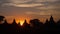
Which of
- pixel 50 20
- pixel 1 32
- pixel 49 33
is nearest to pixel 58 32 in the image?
pixel 49 33

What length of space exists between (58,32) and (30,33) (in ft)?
18.4

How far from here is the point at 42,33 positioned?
3756 cm

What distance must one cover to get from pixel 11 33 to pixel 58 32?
351 inches

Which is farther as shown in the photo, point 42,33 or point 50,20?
point 50,20

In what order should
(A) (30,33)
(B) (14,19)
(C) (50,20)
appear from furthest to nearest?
1. (B) (14,19)
2. (C) (50,20)
3. (A) (30,33)

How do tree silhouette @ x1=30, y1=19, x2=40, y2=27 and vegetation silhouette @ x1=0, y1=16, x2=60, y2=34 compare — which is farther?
tree silhouette @ x1=30, y1=19, x2=40, y2=27

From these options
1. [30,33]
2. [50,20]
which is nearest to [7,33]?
[30,33]

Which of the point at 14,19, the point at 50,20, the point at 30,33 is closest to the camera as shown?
the point at 30,33

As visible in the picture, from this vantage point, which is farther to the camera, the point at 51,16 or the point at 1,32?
the point at 51,16

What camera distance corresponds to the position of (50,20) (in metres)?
61.4

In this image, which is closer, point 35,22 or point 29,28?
point 29,28

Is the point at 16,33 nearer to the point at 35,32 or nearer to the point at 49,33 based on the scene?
the point at 35,32

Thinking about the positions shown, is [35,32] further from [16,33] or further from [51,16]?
[51,16]

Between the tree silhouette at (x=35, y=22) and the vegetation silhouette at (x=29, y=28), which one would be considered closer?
the vegetation silhouette at (x=29, y=28)
